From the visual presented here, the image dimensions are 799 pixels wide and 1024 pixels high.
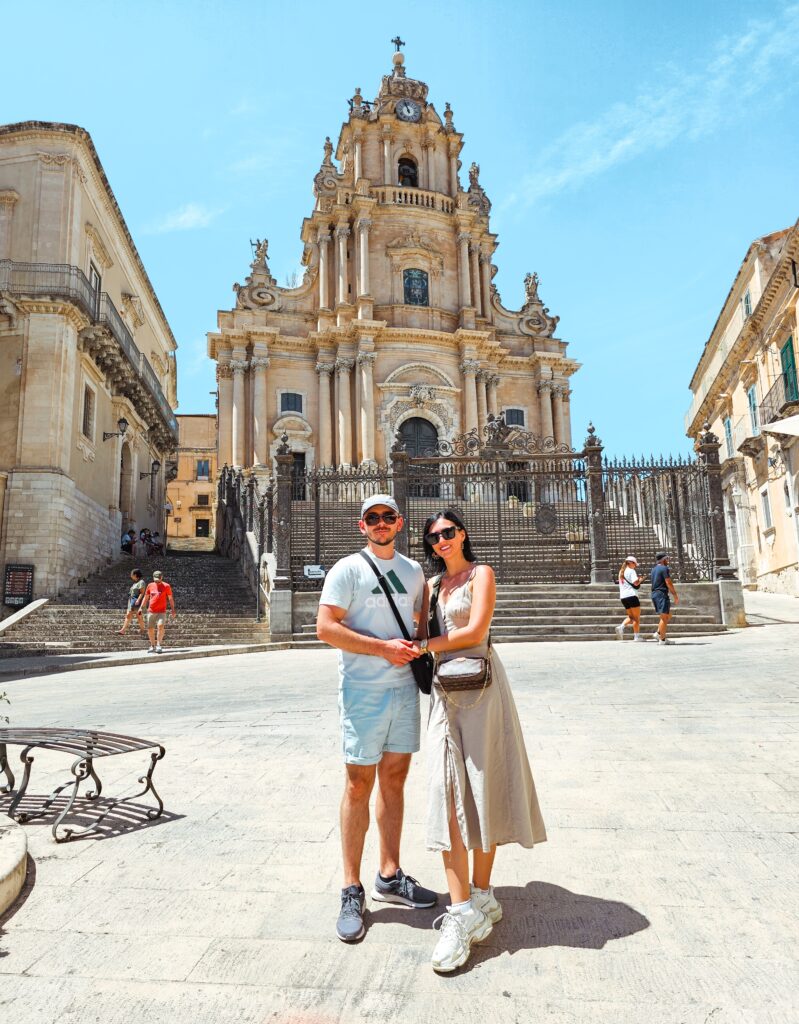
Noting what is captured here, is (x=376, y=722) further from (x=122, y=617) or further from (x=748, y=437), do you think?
(x=748, y=437)

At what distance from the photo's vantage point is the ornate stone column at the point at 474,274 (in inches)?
1341

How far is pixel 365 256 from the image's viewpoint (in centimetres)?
3203

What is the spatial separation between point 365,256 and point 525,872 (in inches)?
1246

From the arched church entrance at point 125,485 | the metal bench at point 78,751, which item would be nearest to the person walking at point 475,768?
the metal bench at point 78,751

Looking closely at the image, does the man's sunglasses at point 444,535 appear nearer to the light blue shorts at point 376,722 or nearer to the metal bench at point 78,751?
the light blue shorts at point 376,722

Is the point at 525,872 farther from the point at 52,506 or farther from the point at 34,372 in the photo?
the point at 34,372

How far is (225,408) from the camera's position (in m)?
31.6

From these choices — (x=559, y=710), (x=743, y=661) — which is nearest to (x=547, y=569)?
(x=743, y=661)

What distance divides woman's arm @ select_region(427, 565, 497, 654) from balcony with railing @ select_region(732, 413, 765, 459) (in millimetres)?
→ 25355

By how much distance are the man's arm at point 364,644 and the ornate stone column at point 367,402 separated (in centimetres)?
2754

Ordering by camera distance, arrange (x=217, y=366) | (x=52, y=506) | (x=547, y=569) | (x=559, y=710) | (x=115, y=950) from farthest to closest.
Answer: (x=217, y=366) → (x=52, y=506) → (x=547, y=569) → (x=559, y=710) → (x=115, y=950)

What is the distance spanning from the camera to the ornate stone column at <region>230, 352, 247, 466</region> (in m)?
30.5

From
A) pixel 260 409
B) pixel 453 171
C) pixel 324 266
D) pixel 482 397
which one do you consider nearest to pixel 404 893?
pixel 260 409

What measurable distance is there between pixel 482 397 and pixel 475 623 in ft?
100
